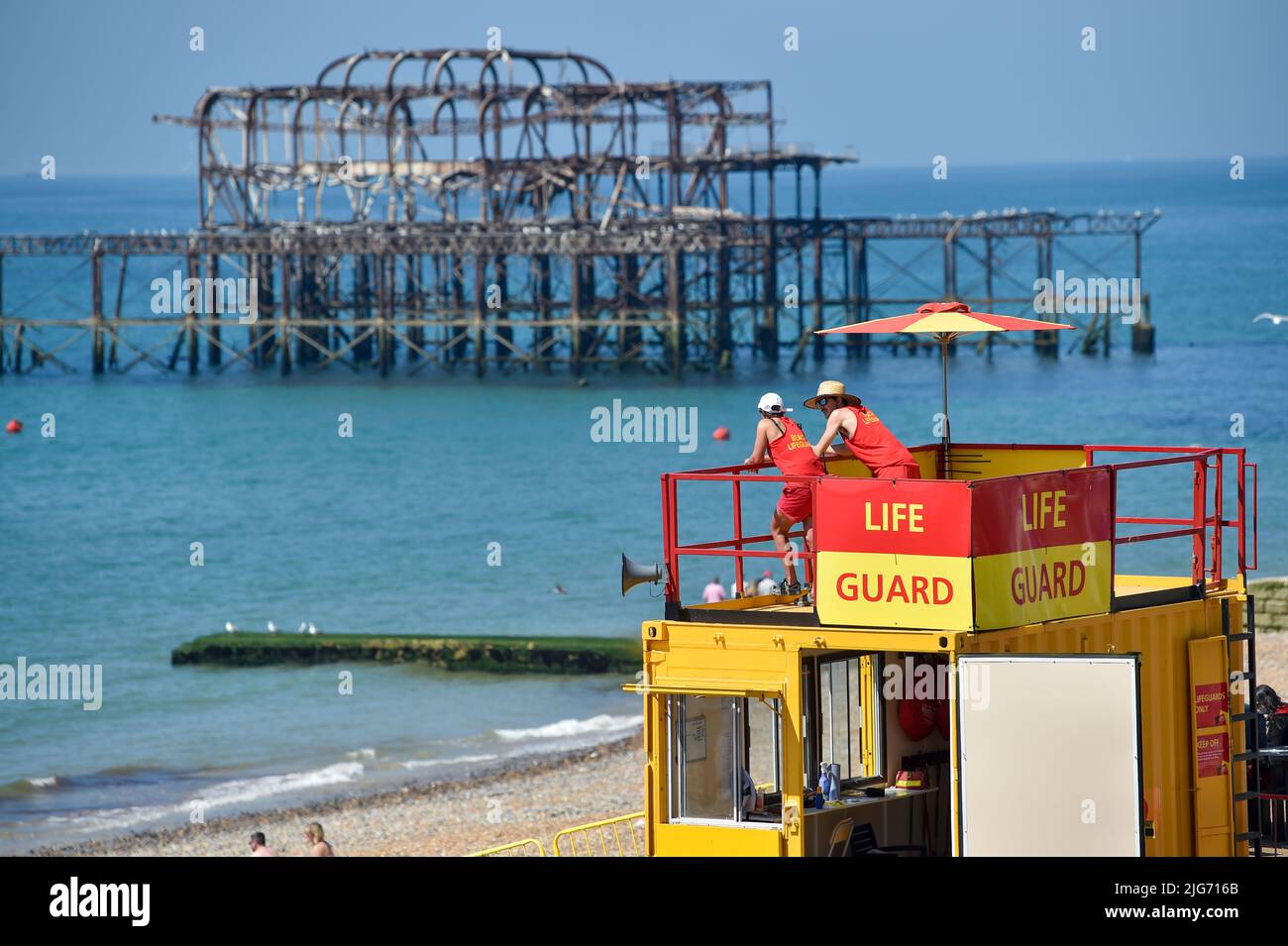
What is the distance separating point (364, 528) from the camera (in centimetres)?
4834

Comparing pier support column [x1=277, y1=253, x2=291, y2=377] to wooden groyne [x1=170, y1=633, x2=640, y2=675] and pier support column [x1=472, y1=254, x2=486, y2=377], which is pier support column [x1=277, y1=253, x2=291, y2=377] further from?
wooden groyne [x1=170, y1=633, x2=640, y2=675]

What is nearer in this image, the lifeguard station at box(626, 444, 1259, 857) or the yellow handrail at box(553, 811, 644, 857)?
the lifeguard station at box(626, 444, 1259, 857)

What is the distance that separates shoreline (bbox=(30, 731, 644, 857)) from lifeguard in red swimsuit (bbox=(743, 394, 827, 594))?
8.04 metres

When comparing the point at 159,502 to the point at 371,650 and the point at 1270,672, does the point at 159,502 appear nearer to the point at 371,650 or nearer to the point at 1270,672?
the point at 371,650

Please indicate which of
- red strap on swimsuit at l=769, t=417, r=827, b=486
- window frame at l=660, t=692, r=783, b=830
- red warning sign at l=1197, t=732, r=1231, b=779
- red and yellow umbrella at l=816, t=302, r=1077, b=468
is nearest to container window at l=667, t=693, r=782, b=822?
window frame at l=660, t=692, r=783, b=830

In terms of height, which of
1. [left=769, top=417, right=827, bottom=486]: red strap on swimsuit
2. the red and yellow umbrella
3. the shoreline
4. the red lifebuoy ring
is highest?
the red and yellow umbrella

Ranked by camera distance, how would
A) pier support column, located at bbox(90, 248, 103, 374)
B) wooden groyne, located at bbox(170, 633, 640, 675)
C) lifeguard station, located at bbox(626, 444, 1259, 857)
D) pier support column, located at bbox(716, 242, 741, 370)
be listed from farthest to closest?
1. pier support column, located at bbox(90, 248, 103, 374)
2. pier support column, located at bbox(716, 242, 741, 370)
3. wooden groyne, located at bbox(170, 633, 640, 675)
4. lifeguard station, located at bbox(626, 444, 1259, 857)

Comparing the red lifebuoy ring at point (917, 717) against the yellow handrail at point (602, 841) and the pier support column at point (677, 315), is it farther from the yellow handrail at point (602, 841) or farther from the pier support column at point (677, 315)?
the pier support column at point (677, 315)

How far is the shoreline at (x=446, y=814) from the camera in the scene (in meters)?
20.0

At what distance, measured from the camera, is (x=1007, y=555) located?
31.7ft

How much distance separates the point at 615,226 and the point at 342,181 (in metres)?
8.84

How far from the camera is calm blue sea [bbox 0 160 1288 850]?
26.2m

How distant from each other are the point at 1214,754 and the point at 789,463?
2472mm
